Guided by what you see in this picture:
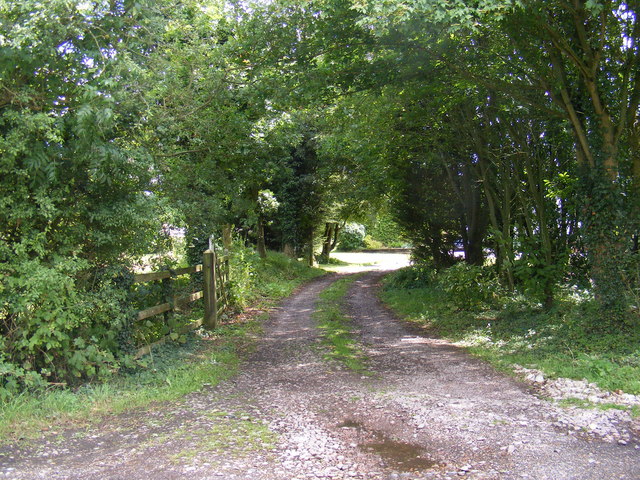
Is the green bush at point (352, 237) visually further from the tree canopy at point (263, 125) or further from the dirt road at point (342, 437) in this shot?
the dirt road at point (342, 437)

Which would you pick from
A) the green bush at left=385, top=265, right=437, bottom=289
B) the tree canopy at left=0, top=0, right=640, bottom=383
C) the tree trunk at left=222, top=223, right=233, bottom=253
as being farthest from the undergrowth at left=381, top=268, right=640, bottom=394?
the tree trunk at left=222, top=223, right=233, bottom=253

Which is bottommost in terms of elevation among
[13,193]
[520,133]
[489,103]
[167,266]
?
[167,266]

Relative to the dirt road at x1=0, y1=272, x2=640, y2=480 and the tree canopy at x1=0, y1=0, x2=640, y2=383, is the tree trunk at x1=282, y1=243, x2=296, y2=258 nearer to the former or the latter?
the tree canopy at x1=0, y1=0, x2=640, y2=383

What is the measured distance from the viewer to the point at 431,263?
2030 cm

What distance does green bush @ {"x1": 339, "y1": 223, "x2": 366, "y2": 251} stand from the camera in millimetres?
53062

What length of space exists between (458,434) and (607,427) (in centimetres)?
151

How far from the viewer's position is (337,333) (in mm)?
11305

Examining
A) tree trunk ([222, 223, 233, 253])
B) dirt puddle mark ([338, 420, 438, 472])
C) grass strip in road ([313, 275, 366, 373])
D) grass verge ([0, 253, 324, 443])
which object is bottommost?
grass strip in road ([313, 275, 366, 373])

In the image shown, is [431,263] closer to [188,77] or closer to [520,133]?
[520,133]

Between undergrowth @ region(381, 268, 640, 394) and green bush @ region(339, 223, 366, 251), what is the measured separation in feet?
121

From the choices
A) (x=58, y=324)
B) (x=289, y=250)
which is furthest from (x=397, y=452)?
(x=289, y=250)

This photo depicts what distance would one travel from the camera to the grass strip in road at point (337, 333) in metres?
8.65

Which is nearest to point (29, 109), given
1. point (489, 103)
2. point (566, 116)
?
point (566, 116)

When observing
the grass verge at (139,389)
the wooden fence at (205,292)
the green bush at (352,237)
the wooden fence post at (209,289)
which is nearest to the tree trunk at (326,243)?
the green bush at (352,237)
